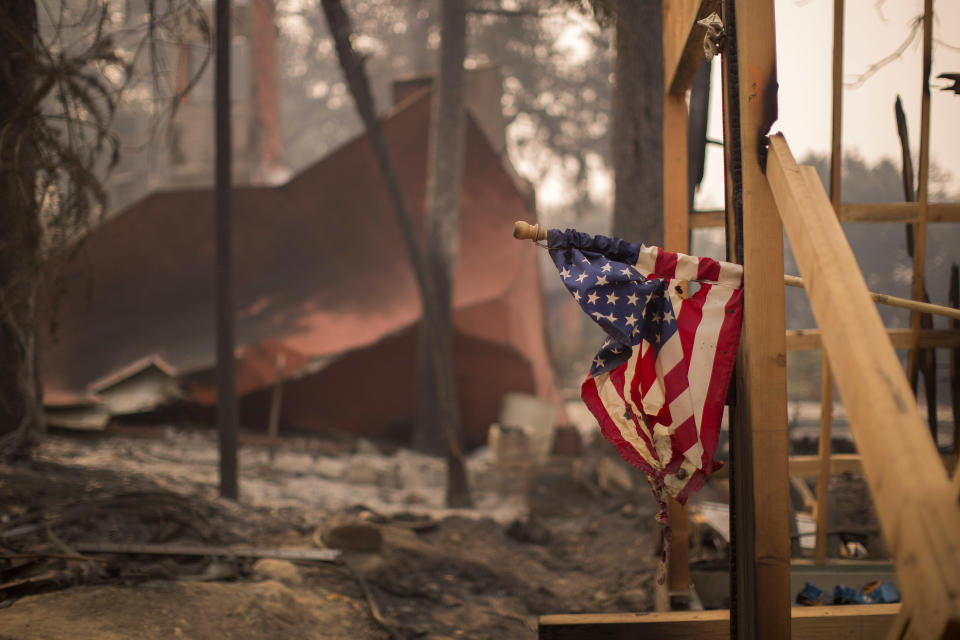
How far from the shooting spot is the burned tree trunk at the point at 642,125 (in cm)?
564

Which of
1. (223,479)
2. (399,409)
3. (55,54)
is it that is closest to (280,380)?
(399,409)

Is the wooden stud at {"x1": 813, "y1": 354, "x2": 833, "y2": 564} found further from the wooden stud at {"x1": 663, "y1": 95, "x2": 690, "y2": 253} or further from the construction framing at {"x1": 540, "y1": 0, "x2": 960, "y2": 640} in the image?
the wooden stud at {"x1": 663, "y1": 95, "x2": 690, "y2": 253}

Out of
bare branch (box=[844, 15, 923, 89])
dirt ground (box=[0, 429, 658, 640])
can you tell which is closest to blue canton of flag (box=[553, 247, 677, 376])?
dirt ground (box=[0, 429, 658, 640])

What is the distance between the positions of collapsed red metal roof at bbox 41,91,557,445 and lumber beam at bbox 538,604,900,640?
5.81 m

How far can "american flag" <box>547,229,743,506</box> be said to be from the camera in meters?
1.95

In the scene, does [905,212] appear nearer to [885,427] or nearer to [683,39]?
[683,39]

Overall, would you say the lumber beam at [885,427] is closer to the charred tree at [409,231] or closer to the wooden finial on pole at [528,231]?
the wooden finial on pole at [528,231]

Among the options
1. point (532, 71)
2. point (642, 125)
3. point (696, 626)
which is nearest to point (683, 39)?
point (696, 626)

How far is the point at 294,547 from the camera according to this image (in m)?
4.32

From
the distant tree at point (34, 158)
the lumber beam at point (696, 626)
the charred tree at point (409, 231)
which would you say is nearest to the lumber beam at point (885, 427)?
the lumber beam at point (696, 626)

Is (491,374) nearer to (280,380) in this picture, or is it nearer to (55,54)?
(280,380)

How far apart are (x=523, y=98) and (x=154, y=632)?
1749 cm

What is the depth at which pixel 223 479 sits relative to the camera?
523cm

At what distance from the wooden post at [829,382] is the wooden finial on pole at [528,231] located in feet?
4.95
